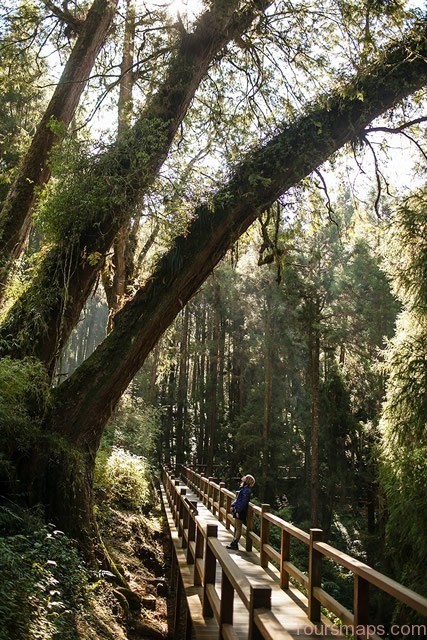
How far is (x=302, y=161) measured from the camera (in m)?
7.91

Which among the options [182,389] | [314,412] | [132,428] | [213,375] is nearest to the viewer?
[132,428]

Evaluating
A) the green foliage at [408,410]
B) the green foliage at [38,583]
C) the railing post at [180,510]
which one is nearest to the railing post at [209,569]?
the green foliage at [38,583]

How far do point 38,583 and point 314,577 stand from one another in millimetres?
2686

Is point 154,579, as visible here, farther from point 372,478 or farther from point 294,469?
point 294,469

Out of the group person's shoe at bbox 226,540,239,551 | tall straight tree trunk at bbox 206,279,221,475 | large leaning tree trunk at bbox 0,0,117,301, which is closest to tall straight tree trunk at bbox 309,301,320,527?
tall straight tree trunk at bbox 206,279,221,475

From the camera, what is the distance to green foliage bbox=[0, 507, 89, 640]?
12.7ft

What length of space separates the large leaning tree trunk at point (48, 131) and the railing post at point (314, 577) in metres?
6.80

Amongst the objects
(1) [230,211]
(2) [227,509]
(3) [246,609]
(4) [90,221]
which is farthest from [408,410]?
(4) [90,221]

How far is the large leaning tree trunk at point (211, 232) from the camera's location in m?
6.95

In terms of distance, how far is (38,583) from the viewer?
178 inches

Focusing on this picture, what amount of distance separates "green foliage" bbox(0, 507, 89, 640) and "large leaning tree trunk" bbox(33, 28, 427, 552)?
1.12 meters

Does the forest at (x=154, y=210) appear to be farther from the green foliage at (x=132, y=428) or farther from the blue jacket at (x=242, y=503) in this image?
the green foliage at (x=132, y=428)

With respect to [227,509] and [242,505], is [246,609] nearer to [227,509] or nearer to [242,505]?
[242,505]

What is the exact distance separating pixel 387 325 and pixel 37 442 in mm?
22789
